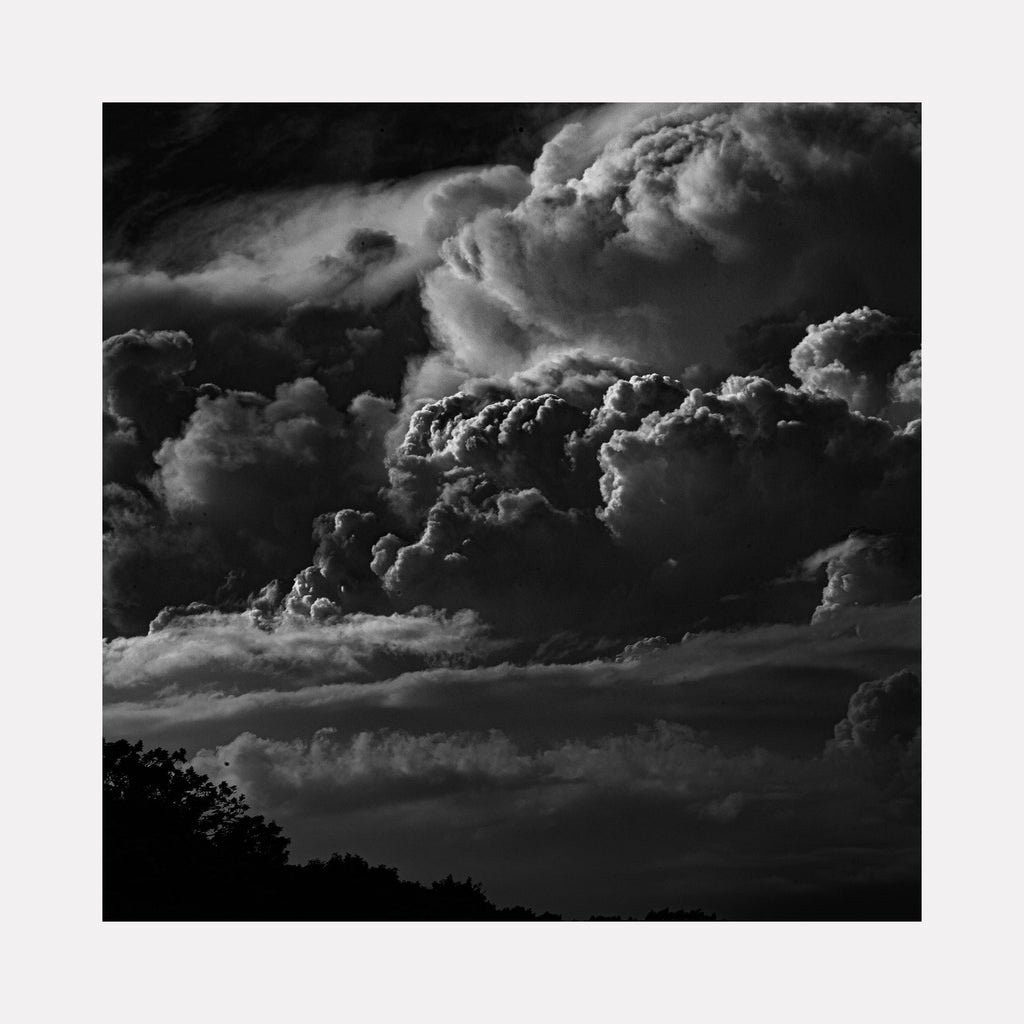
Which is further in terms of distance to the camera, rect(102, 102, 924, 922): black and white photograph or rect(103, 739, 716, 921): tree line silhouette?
rect(102, 102, 924, 922): black and white photograph

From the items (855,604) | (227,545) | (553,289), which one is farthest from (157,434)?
(855,604)

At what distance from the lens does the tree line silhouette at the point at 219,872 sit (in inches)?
318

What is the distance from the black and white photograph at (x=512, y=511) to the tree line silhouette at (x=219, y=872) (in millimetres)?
17

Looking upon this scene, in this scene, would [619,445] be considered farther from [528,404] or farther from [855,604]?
[855,604]

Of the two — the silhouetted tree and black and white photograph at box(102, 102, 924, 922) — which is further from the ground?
black and white photograph at box(102, 102, 924, 922)

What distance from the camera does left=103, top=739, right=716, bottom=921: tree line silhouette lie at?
8.09m

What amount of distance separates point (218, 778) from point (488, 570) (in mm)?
1856

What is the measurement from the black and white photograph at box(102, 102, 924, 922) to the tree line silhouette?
0.02m

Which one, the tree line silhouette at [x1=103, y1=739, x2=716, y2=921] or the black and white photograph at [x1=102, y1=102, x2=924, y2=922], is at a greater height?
the black and white photograph at [x1=102, y1=102, x2=924, y2=922]

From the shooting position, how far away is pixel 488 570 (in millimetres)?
8359

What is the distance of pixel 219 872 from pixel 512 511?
2486mm

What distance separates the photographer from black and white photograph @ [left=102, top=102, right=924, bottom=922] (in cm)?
819

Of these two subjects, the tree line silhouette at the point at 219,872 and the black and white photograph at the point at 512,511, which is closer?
the tree line silhouette at the point at 219,872

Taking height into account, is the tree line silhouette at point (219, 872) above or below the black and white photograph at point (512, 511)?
below
